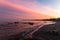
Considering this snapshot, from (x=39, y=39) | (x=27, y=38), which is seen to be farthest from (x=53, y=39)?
(x=27, y=38)

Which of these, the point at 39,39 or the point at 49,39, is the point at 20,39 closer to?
the point at 39,39

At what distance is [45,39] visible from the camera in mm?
13484

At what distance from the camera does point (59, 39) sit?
13.6 meters

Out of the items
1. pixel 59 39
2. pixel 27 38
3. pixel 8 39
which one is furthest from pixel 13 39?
pixel 59 39

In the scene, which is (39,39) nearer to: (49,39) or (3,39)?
(49,39)

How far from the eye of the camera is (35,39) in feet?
43.8

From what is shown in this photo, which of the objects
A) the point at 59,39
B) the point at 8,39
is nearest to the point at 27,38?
the point at 8,39

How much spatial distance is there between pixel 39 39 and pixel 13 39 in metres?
2.14

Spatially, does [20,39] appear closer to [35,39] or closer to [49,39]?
[35,39]

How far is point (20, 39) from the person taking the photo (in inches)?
514

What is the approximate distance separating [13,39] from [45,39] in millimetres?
2653

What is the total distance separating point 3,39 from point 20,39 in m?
1.38

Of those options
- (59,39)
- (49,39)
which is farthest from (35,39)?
(59,39)

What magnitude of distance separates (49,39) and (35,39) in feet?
3.85
